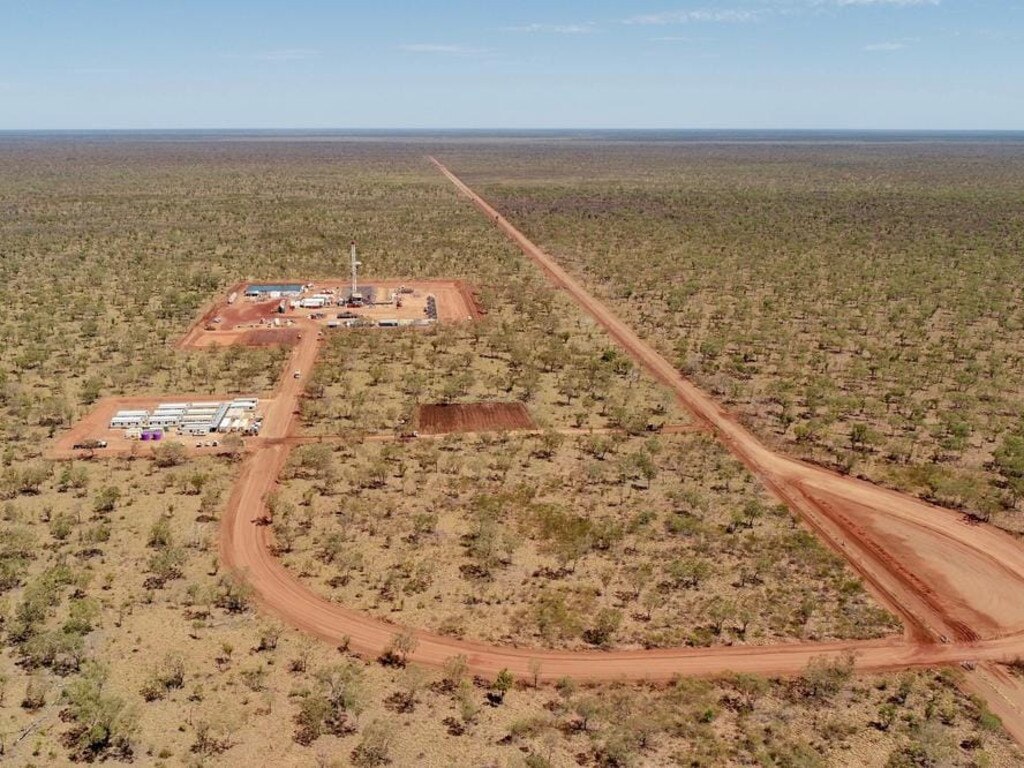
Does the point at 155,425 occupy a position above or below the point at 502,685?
above

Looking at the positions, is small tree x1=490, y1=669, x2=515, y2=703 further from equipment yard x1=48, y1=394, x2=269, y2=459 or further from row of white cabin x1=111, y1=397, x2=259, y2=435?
row of white cabin x1=111, y1=397, x2=259, y2=435

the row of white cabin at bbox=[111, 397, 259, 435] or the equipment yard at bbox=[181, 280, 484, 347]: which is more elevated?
the equipment yard at bbox=[181, 280, 484, 347]

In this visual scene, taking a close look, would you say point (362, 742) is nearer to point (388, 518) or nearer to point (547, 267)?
point (388, 518)

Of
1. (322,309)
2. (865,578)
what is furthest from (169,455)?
(865,578)

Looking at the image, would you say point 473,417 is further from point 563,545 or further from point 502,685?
point 502,685

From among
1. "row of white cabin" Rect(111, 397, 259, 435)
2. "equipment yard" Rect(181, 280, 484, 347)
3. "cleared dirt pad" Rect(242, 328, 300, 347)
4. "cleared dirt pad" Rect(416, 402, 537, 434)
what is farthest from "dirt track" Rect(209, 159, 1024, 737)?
"equipment yard" Rect(181, 280, 484, 347)

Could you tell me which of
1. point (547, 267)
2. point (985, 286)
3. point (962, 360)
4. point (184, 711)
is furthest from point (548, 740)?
point (985, 286)
